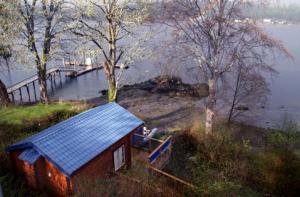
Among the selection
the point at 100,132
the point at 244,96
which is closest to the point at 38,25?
the point at 100,132

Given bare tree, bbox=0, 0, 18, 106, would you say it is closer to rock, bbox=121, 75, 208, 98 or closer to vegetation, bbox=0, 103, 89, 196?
vegetation, bbox=0, 103, 89, 196

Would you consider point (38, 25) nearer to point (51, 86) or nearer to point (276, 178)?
point (276, 178)

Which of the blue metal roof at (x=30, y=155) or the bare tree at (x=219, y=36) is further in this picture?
the bare tree at (x=219, y=36)

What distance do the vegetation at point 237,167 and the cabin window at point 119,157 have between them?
2806 mm

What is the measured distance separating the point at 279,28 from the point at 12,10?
78.5 meters

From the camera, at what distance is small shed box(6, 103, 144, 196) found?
10625mm

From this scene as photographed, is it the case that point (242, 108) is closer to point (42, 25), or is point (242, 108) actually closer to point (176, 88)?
point (176, 88)

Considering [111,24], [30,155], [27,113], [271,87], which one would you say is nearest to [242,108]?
[271,87]

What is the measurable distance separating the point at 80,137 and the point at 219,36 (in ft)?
30.2

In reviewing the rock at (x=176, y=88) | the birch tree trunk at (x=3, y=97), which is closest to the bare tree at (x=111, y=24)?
the birch tree trunk at (x=3, y=97)

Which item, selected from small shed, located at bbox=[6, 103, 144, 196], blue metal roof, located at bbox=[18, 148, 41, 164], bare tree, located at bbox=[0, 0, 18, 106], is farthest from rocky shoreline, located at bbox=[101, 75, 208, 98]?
blue metal roof, located at bbox=[18, 148, 41, 164]

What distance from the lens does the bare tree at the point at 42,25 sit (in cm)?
2034

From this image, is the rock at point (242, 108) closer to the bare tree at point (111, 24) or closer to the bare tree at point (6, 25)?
the bare tree at point (111, 24)

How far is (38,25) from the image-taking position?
2167cm
